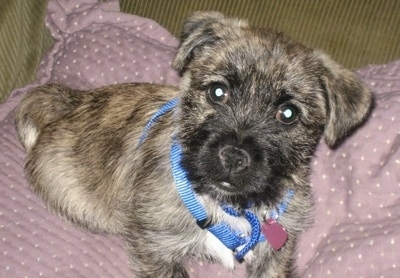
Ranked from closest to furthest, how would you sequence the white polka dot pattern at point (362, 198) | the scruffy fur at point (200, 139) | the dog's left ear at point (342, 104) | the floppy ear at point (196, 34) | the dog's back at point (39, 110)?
the scruffy fur at point (200, 139) < the dog's left ear at point (342, 104) < the floppy ear at point (196, 34) < the white polka dot pattern at point (362, 198) < the dog's back at point (39, 110)

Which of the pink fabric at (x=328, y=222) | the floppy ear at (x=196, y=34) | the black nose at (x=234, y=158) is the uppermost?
the floppy ear at (x=196, y=34)

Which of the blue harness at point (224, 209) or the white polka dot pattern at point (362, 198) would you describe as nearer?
the blue harness at point (224, 209)

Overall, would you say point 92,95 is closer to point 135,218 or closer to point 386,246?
point 135,218

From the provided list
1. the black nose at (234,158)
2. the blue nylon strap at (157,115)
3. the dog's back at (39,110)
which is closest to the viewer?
the black nose at (234,158)

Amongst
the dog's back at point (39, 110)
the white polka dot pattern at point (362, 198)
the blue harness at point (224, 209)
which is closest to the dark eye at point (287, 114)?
the blue harness at point (224, 209)

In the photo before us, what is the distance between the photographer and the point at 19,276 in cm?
328

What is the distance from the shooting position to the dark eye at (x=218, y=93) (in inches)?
107

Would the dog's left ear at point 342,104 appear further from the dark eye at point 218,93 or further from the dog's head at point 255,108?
the dark eye at point 218,93

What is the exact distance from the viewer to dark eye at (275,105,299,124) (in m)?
2.70

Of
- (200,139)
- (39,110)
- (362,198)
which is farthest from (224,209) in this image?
(39,110)

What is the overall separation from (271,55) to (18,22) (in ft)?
7.08

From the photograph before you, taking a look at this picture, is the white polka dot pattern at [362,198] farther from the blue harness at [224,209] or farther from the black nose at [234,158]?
the black nose at [234,158]

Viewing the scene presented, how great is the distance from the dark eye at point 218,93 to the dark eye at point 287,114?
239mm

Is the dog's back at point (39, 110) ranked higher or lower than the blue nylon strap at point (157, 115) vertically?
lower
